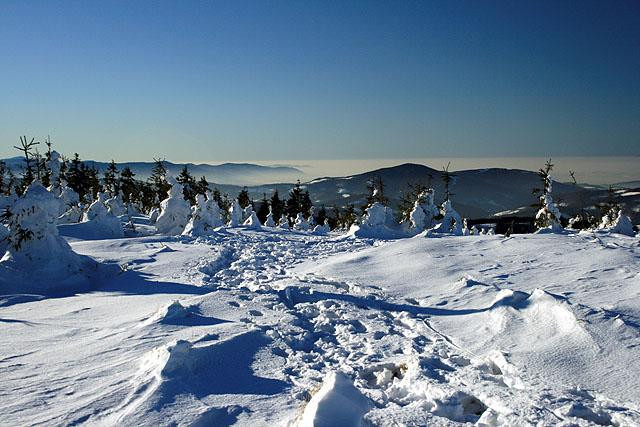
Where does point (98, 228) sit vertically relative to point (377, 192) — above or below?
below

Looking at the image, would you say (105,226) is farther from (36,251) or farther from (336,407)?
(336,407)

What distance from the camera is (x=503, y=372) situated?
484 cm

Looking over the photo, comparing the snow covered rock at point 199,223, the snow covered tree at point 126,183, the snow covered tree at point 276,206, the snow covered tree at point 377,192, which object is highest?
the snow covered tree at point 126,183

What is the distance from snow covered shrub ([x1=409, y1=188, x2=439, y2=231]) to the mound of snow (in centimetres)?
2924

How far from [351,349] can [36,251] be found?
11.3m

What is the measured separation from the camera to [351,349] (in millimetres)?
5926

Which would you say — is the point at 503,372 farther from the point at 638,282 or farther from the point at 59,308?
the point at 59,308

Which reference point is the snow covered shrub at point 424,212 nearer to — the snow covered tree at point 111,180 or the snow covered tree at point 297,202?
the snow covered tree at point 297,202

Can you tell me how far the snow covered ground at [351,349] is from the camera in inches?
154

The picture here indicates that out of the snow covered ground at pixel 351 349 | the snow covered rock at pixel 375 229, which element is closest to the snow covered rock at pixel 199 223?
the snow covered rock at pixel 375 229

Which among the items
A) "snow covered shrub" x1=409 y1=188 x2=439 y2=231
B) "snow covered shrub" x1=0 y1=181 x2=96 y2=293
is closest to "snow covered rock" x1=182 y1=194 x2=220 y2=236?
"snow covered shrub" x1=0 y1=181 x2=96 y2=293

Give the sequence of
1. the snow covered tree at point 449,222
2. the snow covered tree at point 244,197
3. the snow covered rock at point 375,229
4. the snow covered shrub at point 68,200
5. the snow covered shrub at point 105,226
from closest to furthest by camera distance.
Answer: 1. the snow covered rock at point 375,229
2. the snow covered shrub at point 105,226
3. the snow covered tree at point 449,222
4. the snow covered shrub at point 68,200
5. the snow covered tree at point 244,197

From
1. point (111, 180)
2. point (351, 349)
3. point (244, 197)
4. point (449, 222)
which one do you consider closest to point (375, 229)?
point (449, 222)

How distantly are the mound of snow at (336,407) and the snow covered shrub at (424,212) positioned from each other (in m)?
29.2
